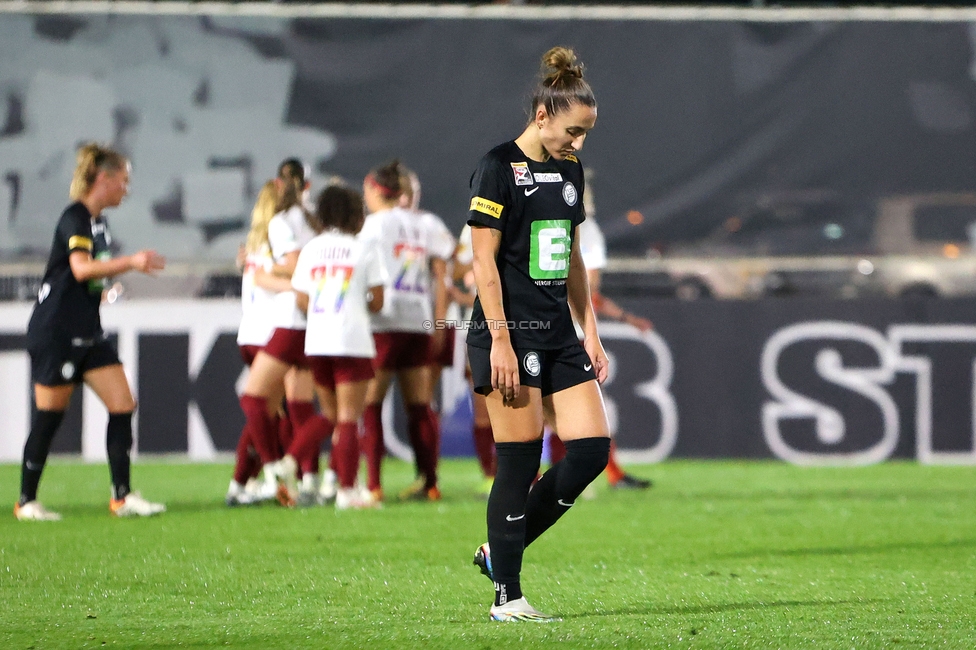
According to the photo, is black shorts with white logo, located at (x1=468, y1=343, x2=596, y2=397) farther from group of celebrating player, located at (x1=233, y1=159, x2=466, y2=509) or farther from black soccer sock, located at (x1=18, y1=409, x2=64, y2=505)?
black soccer sock, located at (x1=18, y1=409, x2=64, y2=505)

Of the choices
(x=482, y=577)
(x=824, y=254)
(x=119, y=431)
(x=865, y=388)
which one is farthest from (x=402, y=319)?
(x=824, y=254)

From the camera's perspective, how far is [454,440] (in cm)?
1236

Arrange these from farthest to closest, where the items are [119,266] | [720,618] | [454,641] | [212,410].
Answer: [212,410], [119,266], [720,618], [454,641]

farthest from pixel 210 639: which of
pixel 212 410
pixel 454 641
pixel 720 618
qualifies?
pixel 212 410

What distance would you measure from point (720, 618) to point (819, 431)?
7.51 m

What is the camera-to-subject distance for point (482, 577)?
593cm

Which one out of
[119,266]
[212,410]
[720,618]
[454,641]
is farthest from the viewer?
[212,410]

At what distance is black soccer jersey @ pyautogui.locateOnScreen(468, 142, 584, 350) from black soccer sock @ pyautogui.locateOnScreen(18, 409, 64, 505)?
3.96 metres

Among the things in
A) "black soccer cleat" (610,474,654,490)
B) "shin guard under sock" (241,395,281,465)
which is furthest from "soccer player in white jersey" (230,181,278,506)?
"black soccer cleat" (610,474,654,490)

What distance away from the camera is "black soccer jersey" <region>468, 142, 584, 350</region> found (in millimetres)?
4797

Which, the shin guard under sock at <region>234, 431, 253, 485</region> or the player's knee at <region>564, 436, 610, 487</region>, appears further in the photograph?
the shin guard under sock at <region>234, 431, 253, 485</region>

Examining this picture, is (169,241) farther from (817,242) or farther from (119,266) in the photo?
(817,242)

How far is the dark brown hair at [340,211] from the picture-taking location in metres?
8.58

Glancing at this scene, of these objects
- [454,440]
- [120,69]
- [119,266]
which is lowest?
[454,440]
